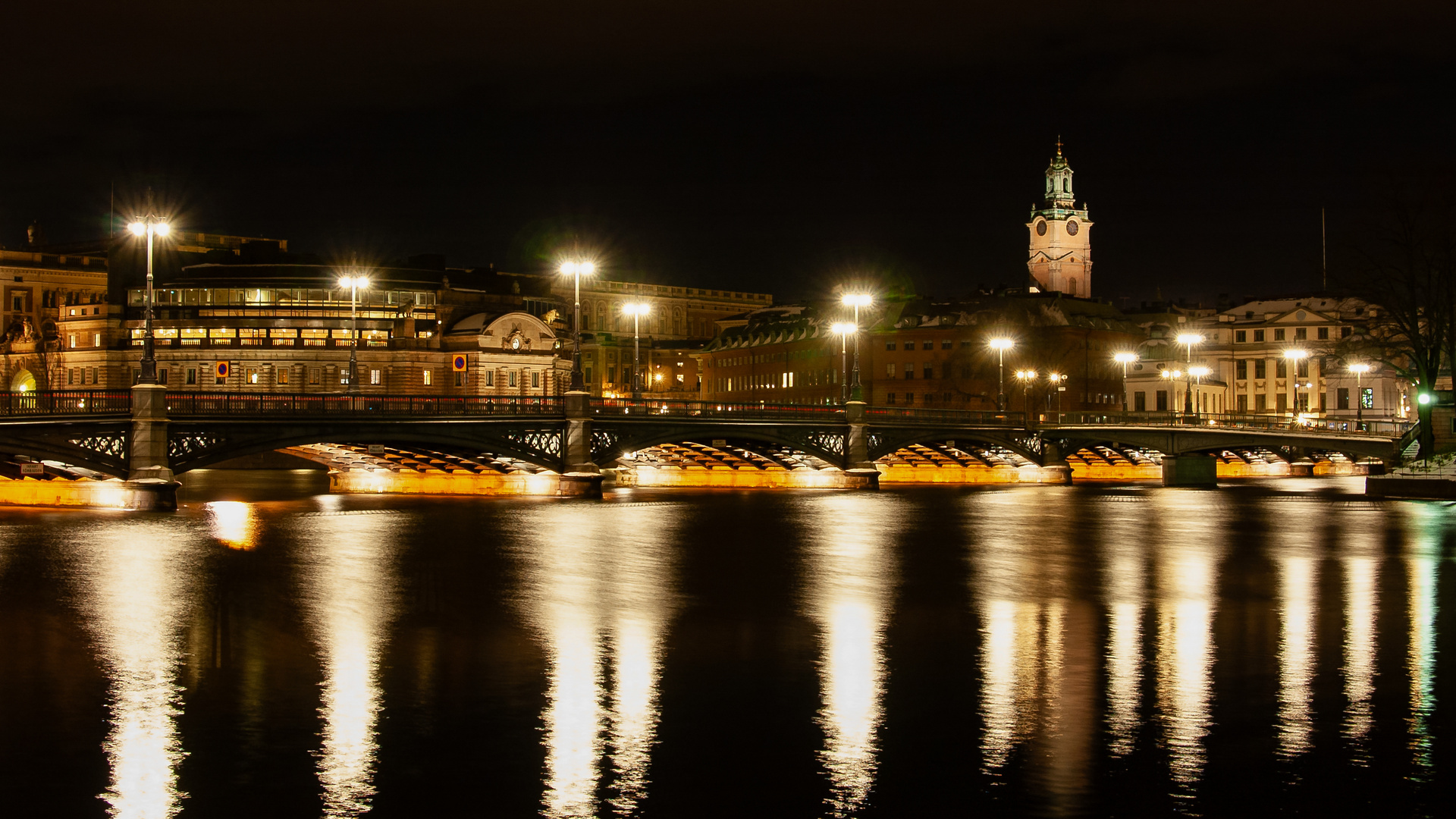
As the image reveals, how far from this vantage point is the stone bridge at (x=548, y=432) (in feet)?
187

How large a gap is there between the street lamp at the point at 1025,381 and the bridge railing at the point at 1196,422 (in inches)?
555

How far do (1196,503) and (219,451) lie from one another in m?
40.5

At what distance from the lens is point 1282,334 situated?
164125 mm

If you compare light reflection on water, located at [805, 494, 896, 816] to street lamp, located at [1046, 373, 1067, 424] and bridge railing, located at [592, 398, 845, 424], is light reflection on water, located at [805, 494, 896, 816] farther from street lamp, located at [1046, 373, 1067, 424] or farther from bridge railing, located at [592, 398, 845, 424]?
street lamp, located at [1046, 373, 1067, 424]

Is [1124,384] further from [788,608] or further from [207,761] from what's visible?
[207,761]

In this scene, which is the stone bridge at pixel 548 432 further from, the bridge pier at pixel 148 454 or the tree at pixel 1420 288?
the tree at pixel 1420 288

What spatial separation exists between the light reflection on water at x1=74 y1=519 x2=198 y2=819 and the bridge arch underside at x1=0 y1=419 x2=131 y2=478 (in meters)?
10.6

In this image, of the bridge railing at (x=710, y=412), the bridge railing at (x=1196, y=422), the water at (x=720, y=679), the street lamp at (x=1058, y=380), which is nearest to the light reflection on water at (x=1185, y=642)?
the water at (x=720, y=679)

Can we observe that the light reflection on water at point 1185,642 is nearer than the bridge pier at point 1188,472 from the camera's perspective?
Yes

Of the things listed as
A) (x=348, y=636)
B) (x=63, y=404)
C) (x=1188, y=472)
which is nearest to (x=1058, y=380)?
(x=1188, y=472)

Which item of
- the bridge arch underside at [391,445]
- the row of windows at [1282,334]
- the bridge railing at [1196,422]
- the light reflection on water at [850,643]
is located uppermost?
the row of windows at [1282,334]

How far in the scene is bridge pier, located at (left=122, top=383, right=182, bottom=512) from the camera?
57.0m

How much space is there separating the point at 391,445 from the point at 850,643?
4699cm

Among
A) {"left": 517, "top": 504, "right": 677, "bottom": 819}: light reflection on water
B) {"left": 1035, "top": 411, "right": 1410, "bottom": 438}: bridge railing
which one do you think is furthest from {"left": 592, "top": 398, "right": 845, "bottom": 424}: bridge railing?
{"left": 517, "top": 504, "right": 677, "bottom": 819}: light reflection on water
